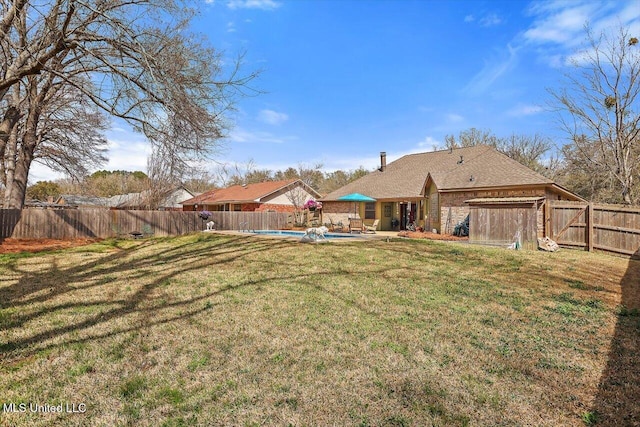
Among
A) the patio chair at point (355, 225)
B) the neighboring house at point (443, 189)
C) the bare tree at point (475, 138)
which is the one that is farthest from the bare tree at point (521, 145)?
the patio chair at point (355, 225)

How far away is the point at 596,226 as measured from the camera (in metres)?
12.1

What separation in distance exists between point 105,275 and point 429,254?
874 cm

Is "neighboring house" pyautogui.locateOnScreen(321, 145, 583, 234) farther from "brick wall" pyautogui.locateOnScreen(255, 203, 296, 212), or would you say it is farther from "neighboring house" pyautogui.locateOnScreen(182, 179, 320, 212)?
"neighboring house" pyautogui.locateOnScreen(182, 179, 320, 212)

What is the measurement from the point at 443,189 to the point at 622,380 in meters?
15.8

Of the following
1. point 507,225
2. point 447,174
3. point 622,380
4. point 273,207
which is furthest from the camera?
point 273,207

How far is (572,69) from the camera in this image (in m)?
18.5

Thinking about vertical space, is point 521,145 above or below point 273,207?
above

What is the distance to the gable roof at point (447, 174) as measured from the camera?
1700 centimetres

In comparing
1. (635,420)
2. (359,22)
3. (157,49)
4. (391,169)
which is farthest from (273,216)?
(635,420)

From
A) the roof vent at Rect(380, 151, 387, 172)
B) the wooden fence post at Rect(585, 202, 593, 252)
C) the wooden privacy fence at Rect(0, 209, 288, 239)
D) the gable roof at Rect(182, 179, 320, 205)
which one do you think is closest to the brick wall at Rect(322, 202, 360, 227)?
the roof vent at Rect(380, 151, 387, 172)

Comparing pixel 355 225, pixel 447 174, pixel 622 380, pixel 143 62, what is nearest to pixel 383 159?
pixel 447 174

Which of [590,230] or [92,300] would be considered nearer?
[92,300]

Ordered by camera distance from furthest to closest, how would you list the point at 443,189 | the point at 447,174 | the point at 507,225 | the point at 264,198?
the point at 264,198, the point at 447,174, the point at 443,189, the point at 507,225

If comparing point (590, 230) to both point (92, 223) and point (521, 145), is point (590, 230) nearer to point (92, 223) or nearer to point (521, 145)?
point (92, 223)
